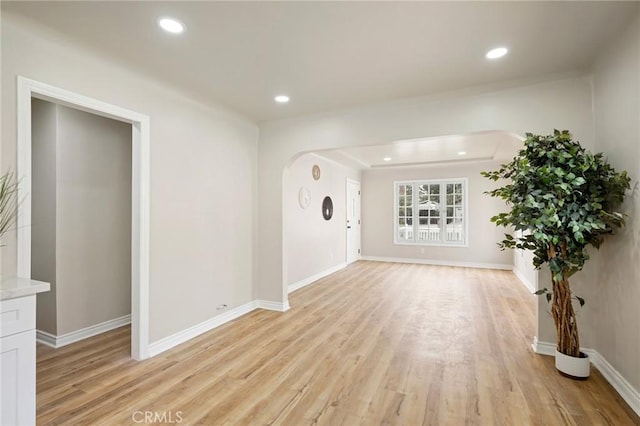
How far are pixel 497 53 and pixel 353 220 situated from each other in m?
5.64

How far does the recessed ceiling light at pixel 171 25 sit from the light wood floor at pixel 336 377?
252 centimetres

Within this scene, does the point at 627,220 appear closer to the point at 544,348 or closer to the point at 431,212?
the point at 544,348

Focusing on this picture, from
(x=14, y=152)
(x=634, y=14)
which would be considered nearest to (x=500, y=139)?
(x=634, y=14)

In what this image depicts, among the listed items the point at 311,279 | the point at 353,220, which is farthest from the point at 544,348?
the point at 353,220

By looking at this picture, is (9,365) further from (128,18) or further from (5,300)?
(128,18)

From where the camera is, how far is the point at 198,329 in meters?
3.27

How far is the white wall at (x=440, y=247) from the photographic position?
6.91m

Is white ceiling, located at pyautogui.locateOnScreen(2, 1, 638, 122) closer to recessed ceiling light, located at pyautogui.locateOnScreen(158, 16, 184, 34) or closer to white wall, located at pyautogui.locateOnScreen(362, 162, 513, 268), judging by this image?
recessed ceiling light, located at pyautogui.locateOnScreen(158, 16, 184, 34)

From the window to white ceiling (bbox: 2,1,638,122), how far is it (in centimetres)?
475

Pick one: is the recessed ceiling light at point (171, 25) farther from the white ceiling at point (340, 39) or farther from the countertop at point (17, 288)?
the countertop at point (17, 288)

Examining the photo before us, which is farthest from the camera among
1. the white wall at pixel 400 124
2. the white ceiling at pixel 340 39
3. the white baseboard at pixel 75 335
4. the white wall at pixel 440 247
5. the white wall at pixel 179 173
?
the white wall at pixel 440 247

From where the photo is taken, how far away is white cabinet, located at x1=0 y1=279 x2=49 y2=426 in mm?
1443

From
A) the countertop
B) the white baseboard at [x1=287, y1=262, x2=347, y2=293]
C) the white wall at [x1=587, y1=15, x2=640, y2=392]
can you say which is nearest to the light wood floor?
the white wall at [x1=587, y1=15, x2=640, y2=392]
